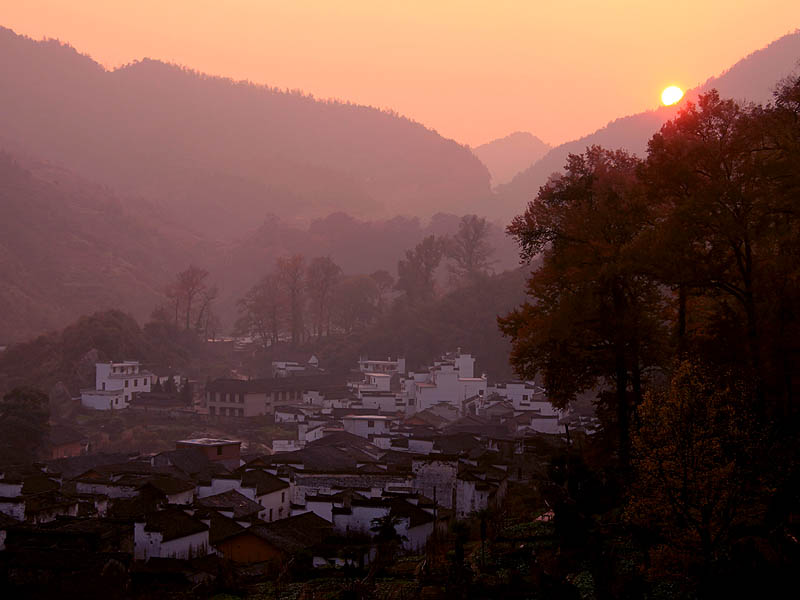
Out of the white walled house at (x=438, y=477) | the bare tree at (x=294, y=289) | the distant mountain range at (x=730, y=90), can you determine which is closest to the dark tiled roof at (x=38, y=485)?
the white walled house at (x=438, y=477)

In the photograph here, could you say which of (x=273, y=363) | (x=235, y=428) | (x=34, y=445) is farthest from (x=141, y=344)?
(x=34, y=445)

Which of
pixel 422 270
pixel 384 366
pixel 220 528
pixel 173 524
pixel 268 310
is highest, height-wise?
pixel 422 270

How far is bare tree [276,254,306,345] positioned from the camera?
9775 cm

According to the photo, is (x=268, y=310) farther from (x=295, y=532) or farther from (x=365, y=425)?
(x=295, y=532)

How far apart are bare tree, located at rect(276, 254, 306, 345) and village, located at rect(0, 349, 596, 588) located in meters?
34.5

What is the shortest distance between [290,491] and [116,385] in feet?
133

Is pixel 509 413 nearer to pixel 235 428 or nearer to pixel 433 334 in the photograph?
pixel 235 428

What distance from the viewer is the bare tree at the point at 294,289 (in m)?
97.8

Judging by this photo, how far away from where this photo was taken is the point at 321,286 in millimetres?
101250

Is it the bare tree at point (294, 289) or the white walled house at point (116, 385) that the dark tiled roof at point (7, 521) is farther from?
the bare tree at point (294, 289)

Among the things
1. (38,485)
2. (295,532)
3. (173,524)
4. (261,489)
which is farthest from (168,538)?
(38,485)

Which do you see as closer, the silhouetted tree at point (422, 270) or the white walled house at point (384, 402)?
the white walled house at point (384, 402)

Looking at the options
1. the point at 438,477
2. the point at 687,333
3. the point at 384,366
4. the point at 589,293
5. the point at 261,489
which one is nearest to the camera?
the point at 589,293

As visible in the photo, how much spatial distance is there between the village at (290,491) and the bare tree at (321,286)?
1510 inches
